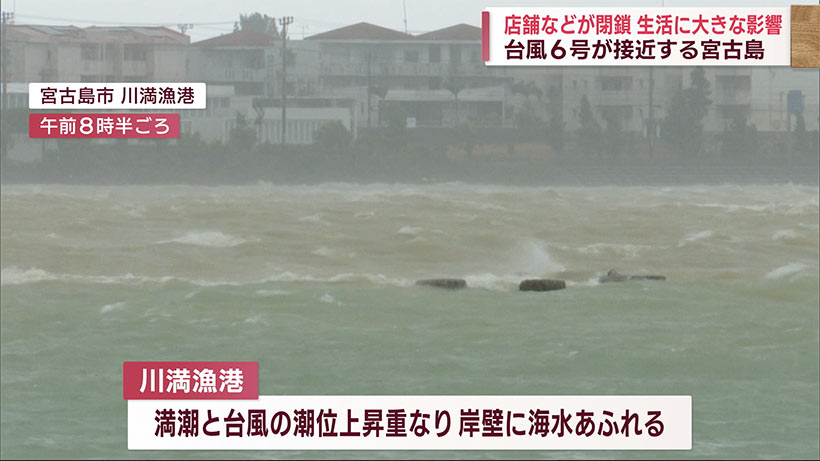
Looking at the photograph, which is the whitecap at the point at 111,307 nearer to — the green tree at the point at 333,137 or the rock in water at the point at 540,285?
the rock in water at the point at 540,285

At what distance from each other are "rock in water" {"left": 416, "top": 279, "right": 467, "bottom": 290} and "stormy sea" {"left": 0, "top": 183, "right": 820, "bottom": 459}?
35cm

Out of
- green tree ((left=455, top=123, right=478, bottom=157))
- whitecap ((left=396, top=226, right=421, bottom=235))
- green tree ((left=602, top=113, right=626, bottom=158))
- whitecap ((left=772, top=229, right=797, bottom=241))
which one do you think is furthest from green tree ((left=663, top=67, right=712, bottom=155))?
whitecap ((left=396, top=226, right=421, bottom=235))

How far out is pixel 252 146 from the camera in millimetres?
55719

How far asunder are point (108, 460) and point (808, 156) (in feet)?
183

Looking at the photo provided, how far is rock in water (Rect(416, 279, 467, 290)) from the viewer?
113 ft

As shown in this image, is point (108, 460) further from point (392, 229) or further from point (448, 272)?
point (392, 229)

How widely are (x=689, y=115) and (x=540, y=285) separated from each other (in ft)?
90.5

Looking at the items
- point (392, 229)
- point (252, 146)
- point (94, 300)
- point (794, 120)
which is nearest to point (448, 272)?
point (392, 229)

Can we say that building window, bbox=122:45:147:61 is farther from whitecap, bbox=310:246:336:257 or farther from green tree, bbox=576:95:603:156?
green tree, bbox=576:95:603:156

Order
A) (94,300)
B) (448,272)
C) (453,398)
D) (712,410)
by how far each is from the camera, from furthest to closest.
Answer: (448,272) → (94,300) → (712,410) → (453,398)

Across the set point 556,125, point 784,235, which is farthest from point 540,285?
point 556,125

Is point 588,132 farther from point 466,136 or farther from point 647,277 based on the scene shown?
point 647,277

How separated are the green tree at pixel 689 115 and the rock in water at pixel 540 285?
2599 centimetres

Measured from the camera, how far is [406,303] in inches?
1237
